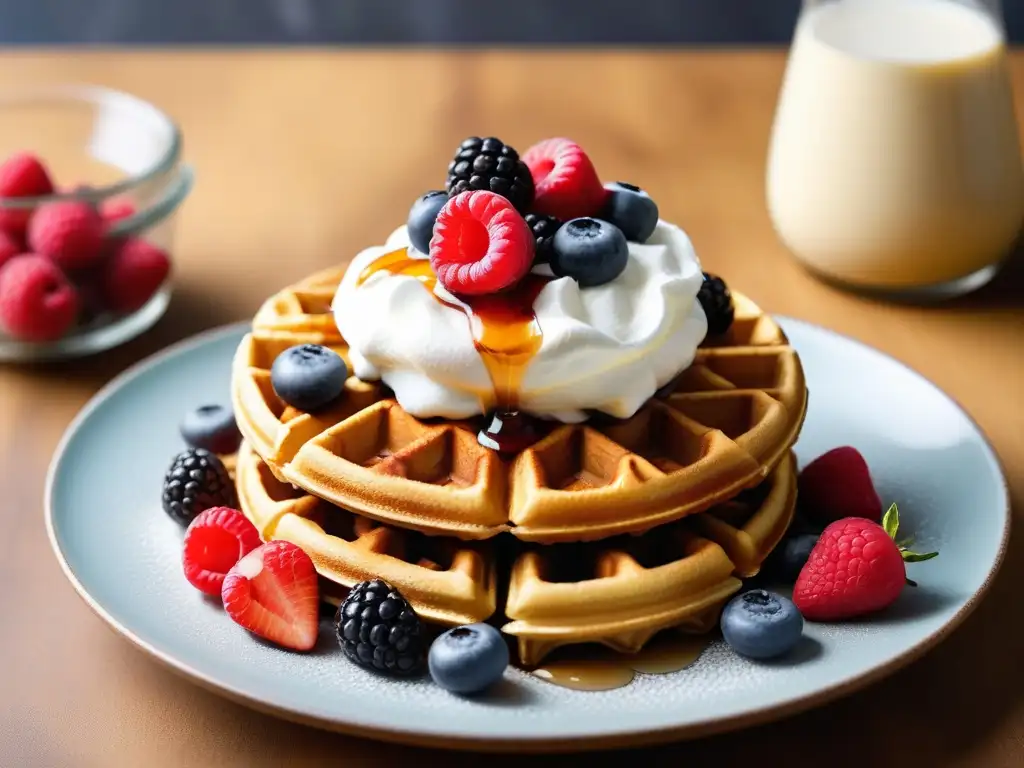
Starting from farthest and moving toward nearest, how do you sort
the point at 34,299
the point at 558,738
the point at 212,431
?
the point at 34,299 → the point at 212,431 → the point at 558,738

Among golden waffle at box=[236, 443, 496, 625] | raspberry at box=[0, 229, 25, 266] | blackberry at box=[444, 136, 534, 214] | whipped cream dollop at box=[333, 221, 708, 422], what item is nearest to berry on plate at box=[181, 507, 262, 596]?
golden waffle at box=[236, 443, 496, 625]

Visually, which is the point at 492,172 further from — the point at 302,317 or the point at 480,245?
the point at 302,317

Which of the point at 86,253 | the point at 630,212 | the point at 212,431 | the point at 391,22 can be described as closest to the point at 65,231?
the point at 86,253

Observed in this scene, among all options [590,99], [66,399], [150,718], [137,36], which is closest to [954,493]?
[150,718]

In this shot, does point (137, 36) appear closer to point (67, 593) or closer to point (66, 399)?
point (66, 399)

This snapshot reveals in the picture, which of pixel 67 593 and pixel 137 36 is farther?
pixel 137 36

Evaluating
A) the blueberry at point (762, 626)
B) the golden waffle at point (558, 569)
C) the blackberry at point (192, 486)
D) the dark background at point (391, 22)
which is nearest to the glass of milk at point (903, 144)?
the golden waffle at point (558, 569)
